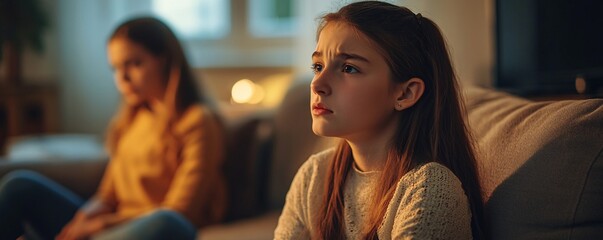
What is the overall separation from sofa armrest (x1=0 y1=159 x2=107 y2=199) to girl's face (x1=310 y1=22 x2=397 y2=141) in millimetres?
1431

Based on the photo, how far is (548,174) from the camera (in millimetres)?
979

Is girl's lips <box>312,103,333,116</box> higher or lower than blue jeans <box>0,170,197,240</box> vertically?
higher

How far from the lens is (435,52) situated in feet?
3.40

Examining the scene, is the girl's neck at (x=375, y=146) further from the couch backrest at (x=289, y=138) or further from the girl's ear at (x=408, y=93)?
the couch backrest at (x=289, y=138)

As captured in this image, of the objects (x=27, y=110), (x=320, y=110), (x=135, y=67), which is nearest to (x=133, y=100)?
(x=135, y=67)

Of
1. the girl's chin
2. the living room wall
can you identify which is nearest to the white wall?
the living room wall

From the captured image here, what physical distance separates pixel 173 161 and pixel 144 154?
111mm

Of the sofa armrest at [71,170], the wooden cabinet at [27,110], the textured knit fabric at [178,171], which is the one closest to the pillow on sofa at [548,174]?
the textured knit fabric at [178,171]

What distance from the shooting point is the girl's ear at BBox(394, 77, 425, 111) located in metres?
1.04

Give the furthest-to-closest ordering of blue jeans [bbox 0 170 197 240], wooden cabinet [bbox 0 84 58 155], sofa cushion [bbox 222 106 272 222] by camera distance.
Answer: wooden cabinet [bbox 0 84 58 155] → sofa cushion [bbox 222 106 272 222] → blue jeans [bbox 0 170 197 240]

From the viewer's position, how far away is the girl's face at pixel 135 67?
2012mm

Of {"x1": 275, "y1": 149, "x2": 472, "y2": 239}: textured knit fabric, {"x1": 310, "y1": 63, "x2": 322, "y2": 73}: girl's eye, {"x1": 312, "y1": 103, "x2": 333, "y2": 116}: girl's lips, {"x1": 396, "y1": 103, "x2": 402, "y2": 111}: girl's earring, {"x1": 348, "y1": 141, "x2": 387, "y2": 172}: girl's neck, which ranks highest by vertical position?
{"x1": 310, "y1": 63, "x2": 322, "y2": 73}: girl's eye

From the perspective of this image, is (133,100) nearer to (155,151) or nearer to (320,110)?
(155,151)

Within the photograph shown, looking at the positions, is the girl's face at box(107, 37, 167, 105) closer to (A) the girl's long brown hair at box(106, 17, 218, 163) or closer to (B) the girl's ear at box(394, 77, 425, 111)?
(A) the girl's long brown hair at box(106, 17, 218, 163)
